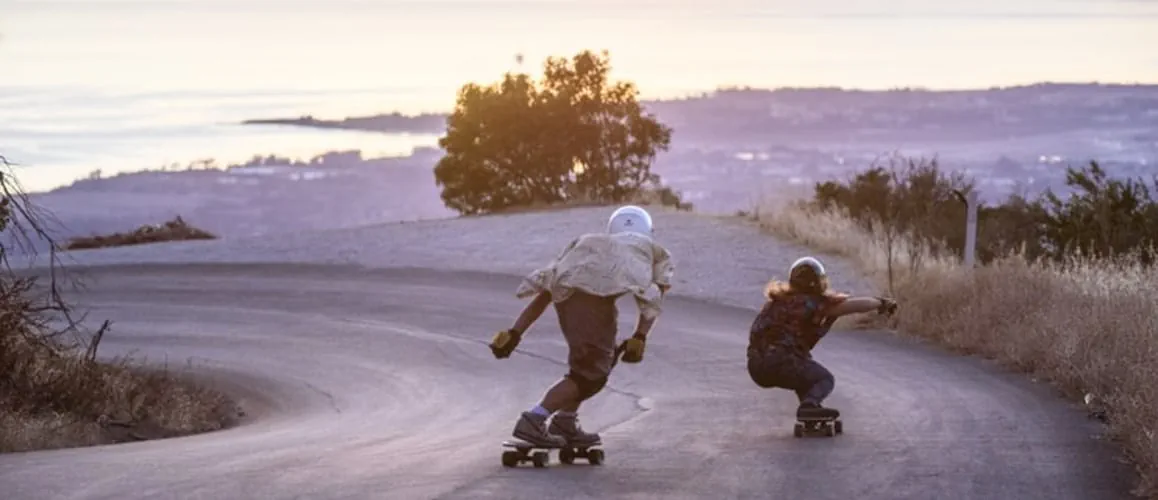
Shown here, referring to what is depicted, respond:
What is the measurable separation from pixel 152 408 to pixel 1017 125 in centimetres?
5727

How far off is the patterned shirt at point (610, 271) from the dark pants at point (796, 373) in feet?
7.18

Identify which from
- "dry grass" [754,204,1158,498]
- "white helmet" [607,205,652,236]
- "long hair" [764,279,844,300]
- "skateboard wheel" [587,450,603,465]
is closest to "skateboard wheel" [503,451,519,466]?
"skateboard wheel" [587,450,603,465]

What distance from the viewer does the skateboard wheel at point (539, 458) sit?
1395cm

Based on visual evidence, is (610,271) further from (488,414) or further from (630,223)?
(488,414)

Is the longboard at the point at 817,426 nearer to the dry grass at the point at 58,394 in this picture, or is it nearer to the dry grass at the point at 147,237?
the dry grass at the point at 58,394

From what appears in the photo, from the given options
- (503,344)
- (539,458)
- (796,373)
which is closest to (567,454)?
(539,458)

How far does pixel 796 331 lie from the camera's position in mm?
16344

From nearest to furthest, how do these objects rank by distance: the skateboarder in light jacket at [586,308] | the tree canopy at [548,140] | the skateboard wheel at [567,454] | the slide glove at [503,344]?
the slide glove at [503,344] < the skateboarder in light jacket at [586,308] < the skateboard wheel at [567,454] < the tree canopy at [548,140]

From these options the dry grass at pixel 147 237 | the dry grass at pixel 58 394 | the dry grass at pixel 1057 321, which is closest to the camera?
the dry grass at pixel 1057 321

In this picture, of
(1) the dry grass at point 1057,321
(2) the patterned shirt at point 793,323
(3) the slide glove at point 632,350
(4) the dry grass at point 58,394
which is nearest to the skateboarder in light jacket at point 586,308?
(3) the slide glove at point 632,350

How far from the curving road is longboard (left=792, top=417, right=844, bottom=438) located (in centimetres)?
17

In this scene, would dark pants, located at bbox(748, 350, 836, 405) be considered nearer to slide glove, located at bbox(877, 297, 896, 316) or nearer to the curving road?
the curving road

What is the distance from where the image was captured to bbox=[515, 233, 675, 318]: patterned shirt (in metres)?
14.1

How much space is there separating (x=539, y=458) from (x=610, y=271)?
1362mm
